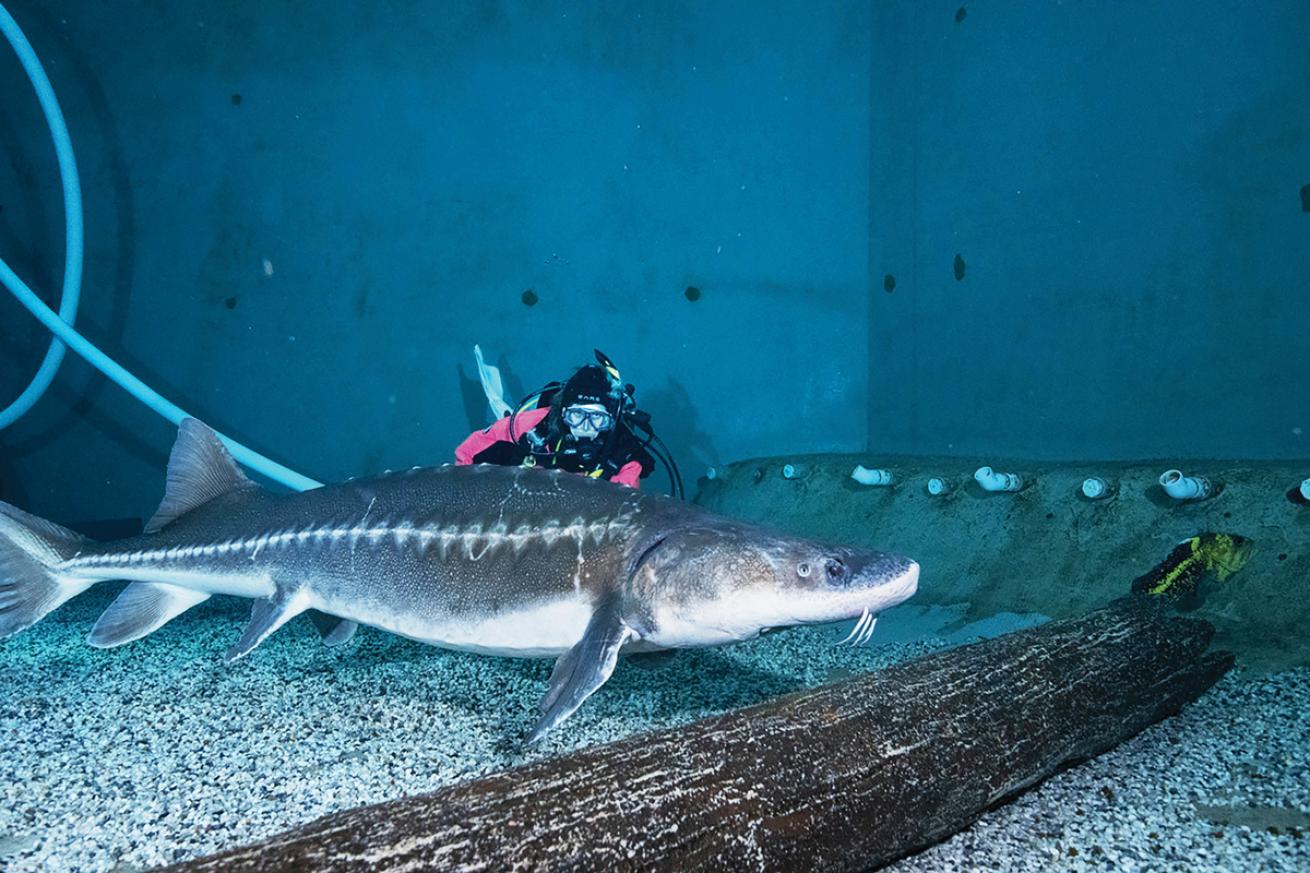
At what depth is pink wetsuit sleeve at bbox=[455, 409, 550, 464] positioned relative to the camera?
440 centimetres

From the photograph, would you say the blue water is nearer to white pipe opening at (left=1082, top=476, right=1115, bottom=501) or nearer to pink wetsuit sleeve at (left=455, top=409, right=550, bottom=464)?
white pipe opening at (left=1082, top=476, right=1115, bottom=501)

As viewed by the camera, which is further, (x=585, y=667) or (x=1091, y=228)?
(x=1091, y=228)

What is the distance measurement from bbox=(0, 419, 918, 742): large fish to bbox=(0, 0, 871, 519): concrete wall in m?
4.13

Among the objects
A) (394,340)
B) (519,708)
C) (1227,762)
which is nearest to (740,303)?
(394,340)

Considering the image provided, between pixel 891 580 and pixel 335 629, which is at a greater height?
pixel 891 580

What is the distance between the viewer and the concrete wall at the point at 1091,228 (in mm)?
4117

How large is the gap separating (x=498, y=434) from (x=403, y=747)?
7.03 ft

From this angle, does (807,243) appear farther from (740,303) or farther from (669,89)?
(669,89)

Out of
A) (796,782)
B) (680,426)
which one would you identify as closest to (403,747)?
(796,782)

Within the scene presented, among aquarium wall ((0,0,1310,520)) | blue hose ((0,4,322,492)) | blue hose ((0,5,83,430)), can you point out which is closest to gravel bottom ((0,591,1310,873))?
blue hose ((0,4,322,492))

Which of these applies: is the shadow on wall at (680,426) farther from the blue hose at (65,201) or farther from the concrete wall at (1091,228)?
the blue hose at (65,201)

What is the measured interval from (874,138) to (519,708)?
6.41 meters

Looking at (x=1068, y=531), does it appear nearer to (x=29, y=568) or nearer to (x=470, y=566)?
(x=470, y=566)

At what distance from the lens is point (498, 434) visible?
4508 mm
